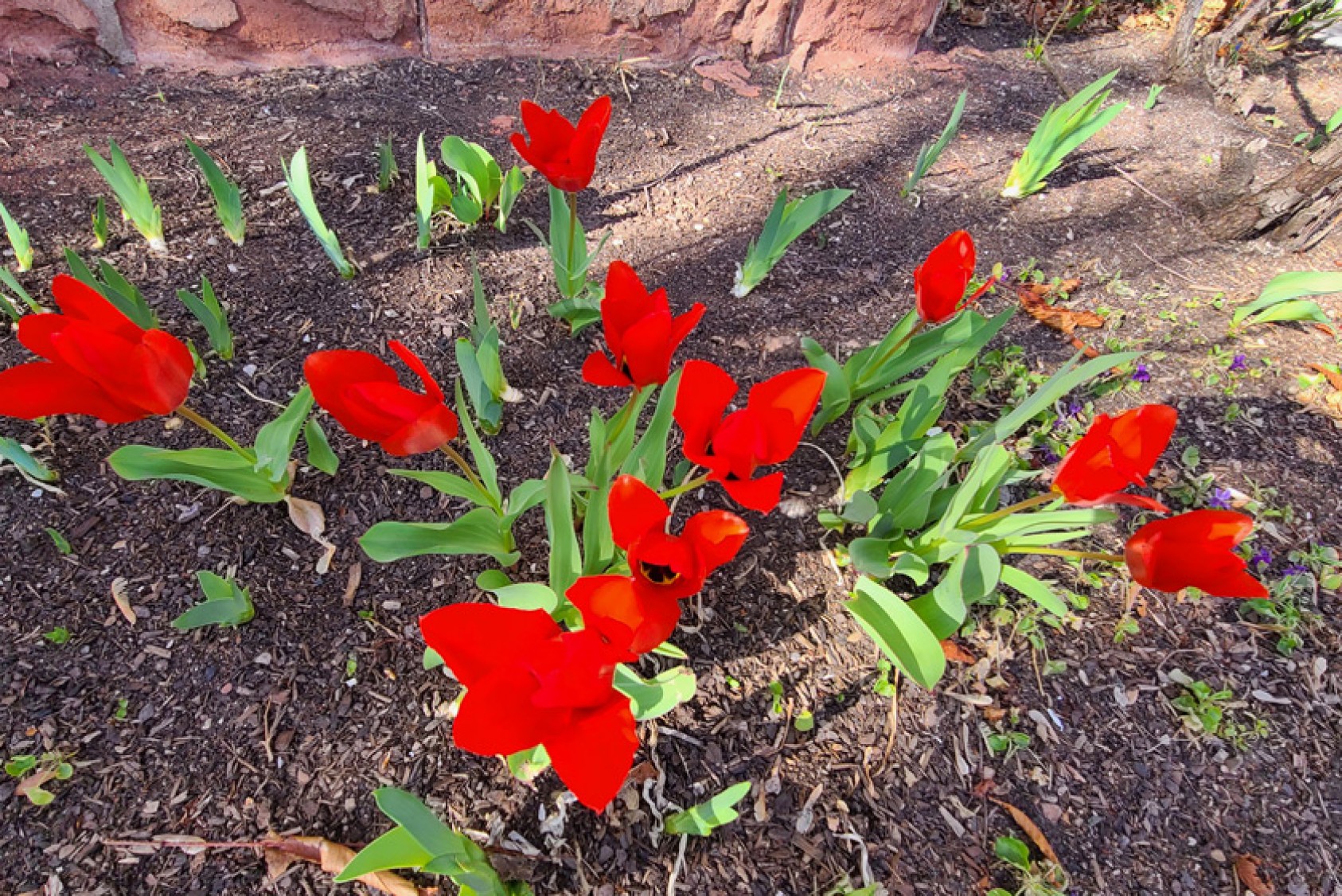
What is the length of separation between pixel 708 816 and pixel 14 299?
2129 mm

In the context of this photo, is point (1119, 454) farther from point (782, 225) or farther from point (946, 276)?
point (782, 225)

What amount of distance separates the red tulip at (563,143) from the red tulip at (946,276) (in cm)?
67

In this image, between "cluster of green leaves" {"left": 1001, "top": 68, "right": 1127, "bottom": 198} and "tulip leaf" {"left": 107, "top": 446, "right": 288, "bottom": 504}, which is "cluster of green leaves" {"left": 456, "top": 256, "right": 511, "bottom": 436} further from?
"cluster of green leaves" {"left": 1001, "top": 68, "right": 1127, "bottom": 198}

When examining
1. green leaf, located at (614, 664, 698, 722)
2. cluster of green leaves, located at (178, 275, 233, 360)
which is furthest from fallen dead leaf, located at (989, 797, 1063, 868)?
cluster of green leaves, located at (178, 275, 233, 360)

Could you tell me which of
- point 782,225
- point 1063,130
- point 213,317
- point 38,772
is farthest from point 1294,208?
point 38,772

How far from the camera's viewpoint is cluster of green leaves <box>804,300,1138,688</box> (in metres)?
1.32

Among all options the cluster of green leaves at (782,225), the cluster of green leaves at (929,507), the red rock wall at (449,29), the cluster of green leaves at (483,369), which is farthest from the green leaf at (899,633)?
the red rock wall at (449,29)

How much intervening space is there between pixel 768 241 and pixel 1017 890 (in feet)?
5.16

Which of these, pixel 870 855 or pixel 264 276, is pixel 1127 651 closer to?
pixel 870 855

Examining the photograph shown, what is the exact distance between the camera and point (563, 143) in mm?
1444

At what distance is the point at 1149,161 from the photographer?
9.79 feet

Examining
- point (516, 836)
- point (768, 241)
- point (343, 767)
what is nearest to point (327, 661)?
point (343, 767)

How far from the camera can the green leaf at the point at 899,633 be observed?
4.19 feet

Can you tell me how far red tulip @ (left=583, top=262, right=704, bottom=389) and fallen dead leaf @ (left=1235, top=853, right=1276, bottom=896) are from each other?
56.7 inches
